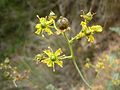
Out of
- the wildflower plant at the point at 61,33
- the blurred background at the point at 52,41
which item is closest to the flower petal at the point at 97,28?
the wildflower plant at the point at 61,33

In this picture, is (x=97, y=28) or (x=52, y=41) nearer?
(x=97, y=28)

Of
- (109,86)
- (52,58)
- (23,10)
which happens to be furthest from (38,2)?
(52,58)

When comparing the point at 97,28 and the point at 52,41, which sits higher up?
the point at 52,41

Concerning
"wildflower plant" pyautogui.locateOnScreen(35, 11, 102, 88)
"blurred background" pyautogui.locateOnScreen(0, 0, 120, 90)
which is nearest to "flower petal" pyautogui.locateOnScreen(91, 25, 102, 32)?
"wildflower plant" pyautogui.locateOnScreen(35, 11, 102, 88)

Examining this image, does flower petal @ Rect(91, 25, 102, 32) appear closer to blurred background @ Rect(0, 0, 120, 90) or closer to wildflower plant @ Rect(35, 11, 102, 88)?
wildflower plant @ Rect(35, 11, 102, 88)

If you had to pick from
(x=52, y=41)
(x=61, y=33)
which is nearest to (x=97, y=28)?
(x=61, y=33)

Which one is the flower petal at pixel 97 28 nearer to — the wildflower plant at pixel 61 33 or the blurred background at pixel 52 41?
the wildflower plant at pixel 61 33

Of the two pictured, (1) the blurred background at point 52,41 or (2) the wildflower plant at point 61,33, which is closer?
(2) the wildflower plant at point 61,33

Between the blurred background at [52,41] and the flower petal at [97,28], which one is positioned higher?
the blurred background at [52,41]

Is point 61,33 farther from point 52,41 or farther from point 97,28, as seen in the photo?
point 52,41

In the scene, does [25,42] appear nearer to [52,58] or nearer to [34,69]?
[34,69]
